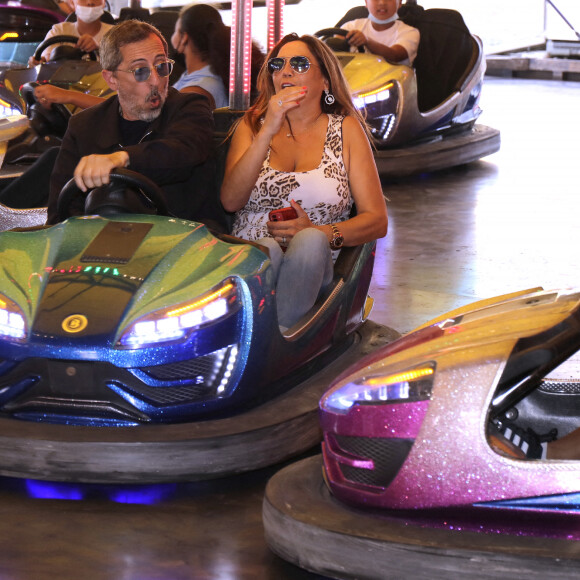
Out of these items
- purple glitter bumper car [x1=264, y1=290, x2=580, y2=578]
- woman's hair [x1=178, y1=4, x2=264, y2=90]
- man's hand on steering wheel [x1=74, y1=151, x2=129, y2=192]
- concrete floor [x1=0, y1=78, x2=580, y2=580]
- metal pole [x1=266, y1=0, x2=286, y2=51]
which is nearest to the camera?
purple glitter bumper car [x1=264, y1=290, x2=580, y2=578]

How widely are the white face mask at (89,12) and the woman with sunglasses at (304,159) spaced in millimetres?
3193

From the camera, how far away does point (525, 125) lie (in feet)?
23.7

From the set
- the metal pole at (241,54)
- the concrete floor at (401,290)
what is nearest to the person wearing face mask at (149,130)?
the metal pole at (241,54)

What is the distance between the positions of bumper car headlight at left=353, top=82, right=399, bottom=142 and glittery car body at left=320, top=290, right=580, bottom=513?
3543mm

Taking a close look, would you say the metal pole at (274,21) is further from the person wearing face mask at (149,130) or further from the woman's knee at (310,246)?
the woman's knee at (310,246)

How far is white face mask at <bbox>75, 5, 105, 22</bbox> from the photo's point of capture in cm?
549

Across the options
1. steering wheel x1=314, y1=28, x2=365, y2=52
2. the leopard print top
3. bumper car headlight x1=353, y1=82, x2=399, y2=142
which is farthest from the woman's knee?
steering wheel x1=314, y1=28, x2=365, y2=52

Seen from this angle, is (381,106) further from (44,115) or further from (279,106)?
(279,106)

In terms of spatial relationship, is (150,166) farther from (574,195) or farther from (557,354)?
(574,195)

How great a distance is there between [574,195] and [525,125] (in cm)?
245

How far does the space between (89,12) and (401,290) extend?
2.87m

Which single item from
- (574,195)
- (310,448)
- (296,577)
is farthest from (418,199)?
(296,577)

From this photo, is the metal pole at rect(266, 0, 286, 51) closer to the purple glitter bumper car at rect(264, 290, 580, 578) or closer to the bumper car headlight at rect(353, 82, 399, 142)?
the bumper car headlight at rect(353, 82, 399, 142)

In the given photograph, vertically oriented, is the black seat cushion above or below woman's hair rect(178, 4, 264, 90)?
below
